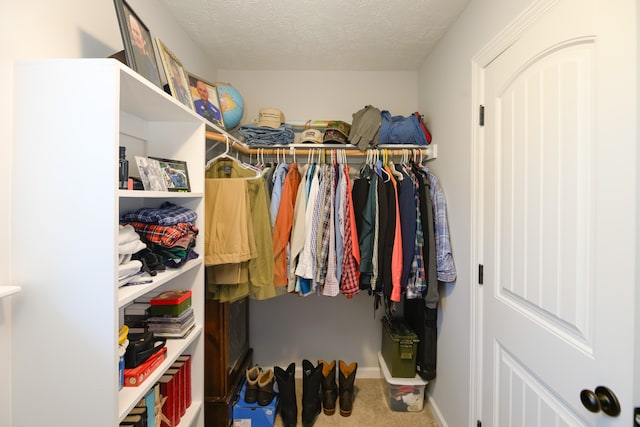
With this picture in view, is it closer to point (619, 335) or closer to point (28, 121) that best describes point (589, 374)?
point (619, 335)

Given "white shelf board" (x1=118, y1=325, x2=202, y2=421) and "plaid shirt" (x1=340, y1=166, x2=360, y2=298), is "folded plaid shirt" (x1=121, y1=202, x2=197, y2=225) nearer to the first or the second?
"white shelf board" (x1=118, y1=325, x2=202, y2=421)

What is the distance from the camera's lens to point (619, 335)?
0.66m

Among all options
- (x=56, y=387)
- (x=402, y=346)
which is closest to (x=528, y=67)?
(x=402, y=346)

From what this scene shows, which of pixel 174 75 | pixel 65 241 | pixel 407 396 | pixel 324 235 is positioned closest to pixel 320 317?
pixel 407 396

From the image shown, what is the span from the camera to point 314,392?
1743 mm

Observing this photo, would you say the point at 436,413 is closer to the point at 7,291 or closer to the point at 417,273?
the point at 417,273

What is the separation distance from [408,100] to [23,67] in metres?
2.23

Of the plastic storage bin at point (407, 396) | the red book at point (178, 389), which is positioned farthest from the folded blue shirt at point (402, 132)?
the red book at point (178, 389)

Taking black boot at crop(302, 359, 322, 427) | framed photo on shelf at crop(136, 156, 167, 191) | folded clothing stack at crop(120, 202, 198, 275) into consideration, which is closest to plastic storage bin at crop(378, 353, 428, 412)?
black boot at crop(302, 359, 322, 427)

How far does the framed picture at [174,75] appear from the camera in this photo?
3.75 ft

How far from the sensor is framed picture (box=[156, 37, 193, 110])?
1.14 meters

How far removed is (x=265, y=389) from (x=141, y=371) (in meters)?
1.01

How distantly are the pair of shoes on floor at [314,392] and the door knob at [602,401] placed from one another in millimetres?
1402

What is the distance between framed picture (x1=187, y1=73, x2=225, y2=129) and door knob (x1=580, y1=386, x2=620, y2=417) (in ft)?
→ 6.49
